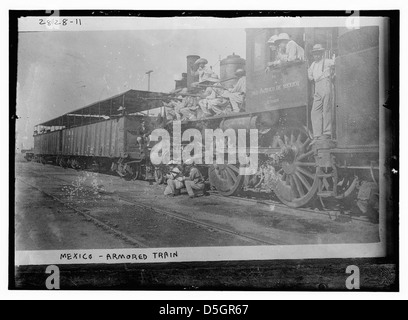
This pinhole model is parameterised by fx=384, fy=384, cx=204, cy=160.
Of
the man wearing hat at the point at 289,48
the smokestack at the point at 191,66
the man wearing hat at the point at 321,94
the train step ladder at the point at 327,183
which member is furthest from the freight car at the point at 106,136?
the train step ladder at the point at 327,183

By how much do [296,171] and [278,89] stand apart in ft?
2.56

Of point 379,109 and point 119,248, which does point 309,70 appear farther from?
point 119,248

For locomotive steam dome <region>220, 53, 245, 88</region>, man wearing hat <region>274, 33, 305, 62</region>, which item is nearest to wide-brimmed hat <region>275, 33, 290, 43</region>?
man wearing hat <region>274, 33, 305, 62</region>

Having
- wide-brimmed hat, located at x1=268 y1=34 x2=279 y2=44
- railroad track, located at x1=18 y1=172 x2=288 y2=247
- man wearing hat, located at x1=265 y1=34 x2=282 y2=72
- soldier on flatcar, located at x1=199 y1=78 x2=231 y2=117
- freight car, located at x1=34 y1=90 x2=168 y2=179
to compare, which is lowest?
railroad track, located at x1=18 y1=172 x2=288 y2=247

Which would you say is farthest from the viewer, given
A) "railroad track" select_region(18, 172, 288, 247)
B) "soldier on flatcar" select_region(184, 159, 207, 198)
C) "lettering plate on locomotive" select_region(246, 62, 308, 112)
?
"soldier on flatcar" select_region(184, 159, 207, 198)

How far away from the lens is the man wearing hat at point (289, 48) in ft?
11.3

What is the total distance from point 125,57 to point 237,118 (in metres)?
1.16

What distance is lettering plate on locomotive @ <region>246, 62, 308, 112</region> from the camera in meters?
3.46

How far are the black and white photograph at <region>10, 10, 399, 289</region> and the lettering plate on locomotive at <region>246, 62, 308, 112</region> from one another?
0.04 ft

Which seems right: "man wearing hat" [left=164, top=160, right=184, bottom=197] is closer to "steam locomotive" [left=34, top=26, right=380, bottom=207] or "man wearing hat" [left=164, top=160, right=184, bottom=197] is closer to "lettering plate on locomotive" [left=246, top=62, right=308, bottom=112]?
"steam locomotive" [left=34, top=26, right=380, bottom=207]

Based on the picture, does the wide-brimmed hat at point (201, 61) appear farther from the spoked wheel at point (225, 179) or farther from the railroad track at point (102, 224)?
the railroad track at point (102, 224)
